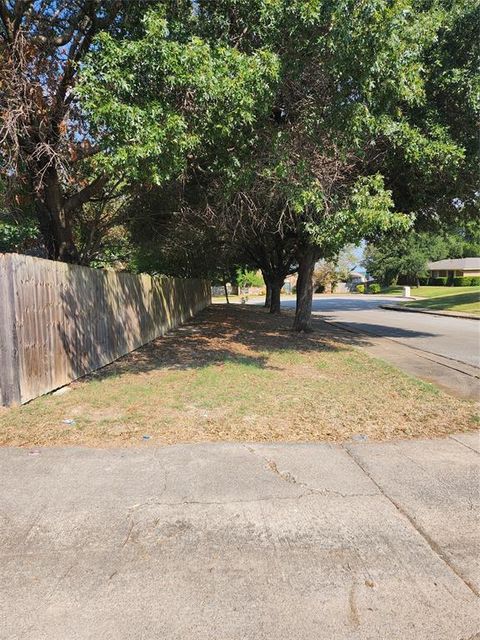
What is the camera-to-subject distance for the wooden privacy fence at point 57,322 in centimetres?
645

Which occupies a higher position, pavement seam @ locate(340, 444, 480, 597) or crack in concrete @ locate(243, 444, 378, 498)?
crack in concrete @ locate(243, 444, 378, 498)

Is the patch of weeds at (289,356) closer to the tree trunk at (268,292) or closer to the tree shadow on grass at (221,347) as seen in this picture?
the tree shadow on grass at (221,347)

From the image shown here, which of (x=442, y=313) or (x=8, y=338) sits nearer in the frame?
(x=8, y=338)

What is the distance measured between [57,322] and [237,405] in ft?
10.2

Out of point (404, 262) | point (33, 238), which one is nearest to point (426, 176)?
point (33, 238)

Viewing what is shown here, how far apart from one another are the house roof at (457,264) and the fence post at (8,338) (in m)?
65.6

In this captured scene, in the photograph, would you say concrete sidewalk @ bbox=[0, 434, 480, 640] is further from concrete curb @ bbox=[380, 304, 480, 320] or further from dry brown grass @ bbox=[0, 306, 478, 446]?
concrete curb @ bbox=[380, 304, 480, 320]

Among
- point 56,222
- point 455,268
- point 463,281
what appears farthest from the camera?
point 455,268

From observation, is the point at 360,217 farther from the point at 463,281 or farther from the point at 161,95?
the point at 463,281

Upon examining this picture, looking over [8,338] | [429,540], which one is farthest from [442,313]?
[429,540]

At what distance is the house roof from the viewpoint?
63.6 metres

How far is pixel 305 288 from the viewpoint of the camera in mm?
15508

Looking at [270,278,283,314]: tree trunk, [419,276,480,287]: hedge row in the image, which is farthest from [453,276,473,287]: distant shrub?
[270,278,283,314]: tree trunk

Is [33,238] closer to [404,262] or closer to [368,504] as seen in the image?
[368,504]
